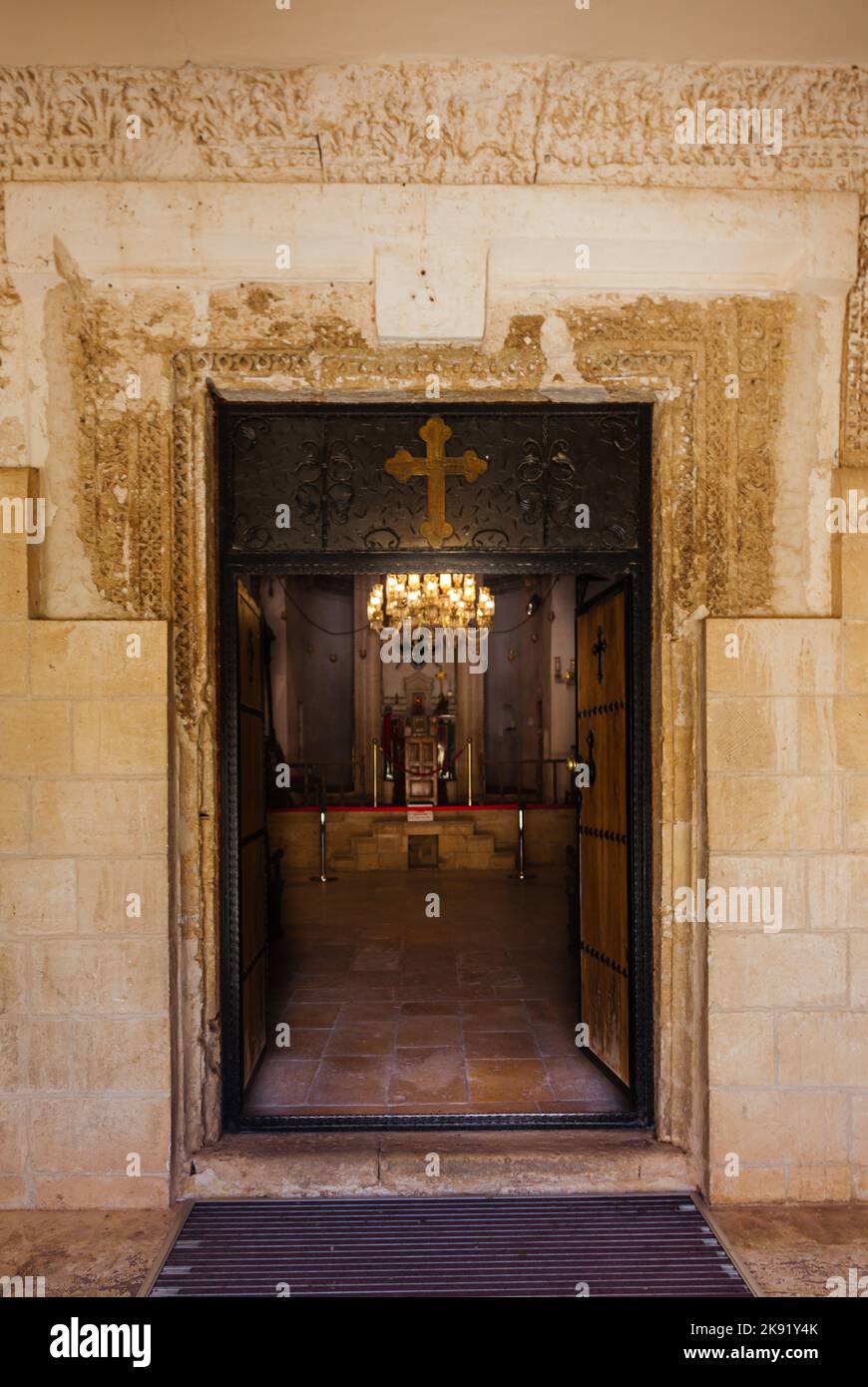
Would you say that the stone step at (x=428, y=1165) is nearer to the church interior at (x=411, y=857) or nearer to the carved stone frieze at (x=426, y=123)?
the church interior at (x=411, y=857)

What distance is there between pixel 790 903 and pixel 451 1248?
1.55 metres

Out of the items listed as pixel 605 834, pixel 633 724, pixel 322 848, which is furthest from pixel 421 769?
pixel 633 724

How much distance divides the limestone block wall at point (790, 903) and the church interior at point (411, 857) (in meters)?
0.59

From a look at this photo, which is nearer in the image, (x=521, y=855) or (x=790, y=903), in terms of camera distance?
(x=790, y=903)

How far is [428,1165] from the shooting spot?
2957mm

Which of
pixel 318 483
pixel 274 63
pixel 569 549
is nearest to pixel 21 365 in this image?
pixel 318 483

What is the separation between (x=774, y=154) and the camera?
2.98 meters

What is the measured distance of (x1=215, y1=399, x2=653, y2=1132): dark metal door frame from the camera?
3186 millimetres

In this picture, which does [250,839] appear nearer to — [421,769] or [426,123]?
[426,123]

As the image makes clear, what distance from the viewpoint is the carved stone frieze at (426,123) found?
291cm

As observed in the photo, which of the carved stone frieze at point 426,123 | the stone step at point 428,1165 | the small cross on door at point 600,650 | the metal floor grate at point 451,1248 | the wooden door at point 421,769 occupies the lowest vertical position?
the metal floor grate at point 451,1248

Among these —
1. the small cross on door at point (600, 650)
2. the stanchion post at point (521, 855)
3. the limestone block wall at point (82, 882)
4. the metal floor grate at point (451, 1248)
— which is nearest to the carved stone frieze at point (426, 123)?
the limestone block wall at point (82, 882)

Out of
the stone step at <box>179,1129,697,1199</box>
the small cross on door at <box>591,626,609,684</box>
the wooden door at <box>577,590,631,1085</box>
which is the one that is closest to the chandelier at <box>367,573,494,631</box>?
the wooden door at <box>577,590,631,1085</box>

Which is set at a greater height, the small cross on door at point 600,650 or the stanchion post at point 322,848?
the small cross on door at point 600,650
